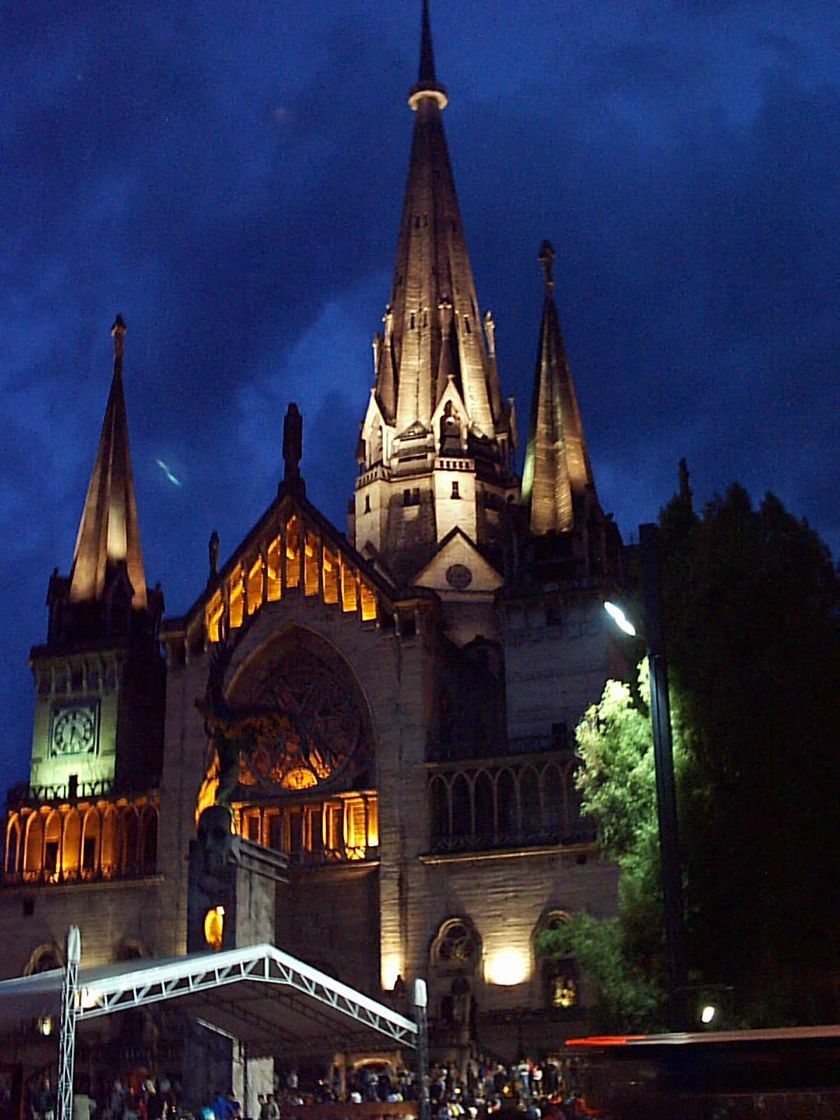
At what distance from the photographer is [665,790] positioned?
19.5m

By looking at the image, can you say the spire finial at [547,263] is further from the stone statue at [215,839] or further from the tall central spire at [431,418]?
the stone statue at [215,839]

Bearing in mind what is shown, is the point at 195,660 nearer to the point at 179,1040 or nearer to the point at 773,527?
the point at 179,1040

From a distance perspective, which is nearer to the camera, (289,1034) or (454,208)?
(289,1034)

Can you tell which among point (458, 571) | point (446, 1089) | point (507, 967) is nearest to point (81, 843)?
point (507, 967)

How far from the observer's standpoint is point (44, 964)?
176 ft

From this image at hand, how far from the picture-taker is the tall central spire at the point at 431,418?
63531mm

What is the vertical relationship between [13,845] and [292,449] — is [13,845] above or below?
below

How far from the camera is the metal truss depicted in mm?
26844

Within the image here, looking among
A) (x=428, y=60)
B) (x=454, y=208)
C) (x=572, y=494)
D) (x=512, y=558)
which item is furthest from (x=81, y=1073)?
(x=428, y=60)

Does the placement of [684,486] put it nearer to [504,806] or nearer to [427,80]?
[504,806]

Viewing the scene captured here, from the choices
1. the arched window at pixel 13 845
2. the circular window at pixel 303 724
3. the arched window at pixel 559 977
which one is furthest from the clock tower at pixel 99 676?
the arched window at pixel 559 977

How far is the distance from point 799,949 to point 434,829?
25095 millimetres

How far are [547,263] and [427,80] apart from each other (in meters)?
17.6

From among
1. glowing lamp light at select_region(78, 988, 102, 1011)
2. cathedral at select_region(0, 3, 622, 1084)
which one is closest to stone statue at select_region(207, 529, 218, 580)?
cathedral at select_region(0, 3, 622, 1084)
